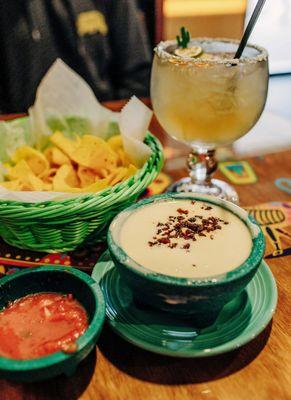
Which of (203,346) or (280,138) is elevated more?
(203,346)

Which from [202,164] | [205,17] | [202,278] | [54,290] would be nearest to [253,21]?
[202,164]

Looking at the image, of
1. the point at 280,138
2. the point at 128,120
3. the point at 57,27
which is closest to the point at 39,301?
the point at 128,120

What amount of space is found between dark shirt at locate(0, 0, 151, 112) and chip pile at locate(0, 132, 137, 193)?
1412mm

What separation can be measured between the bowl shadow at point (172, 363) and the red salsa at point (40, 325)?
0.09 meters

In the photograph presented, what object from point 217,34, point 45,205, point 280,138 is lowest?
point 217,34

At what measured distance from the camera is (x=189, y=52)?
125cm

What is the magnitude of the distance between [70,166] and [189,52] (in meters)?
0.46

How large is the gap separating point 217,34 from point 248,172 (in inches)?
159

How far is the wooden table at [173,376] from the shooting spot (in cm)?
76

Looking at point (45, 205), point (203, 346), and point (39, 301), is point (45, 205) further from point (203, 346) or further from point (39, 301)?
point (203, 346)

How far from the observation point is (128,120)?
126 centimetres

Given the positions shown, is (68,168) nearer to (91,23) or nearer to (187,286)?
(187,286)

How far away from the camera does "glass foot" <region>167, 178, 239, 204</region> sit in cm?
133

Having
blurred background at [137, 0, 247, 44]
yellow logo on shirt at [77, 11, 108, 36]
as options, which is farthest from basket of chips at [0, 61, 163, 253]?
blurred background at [137, 0, 247, 44]
